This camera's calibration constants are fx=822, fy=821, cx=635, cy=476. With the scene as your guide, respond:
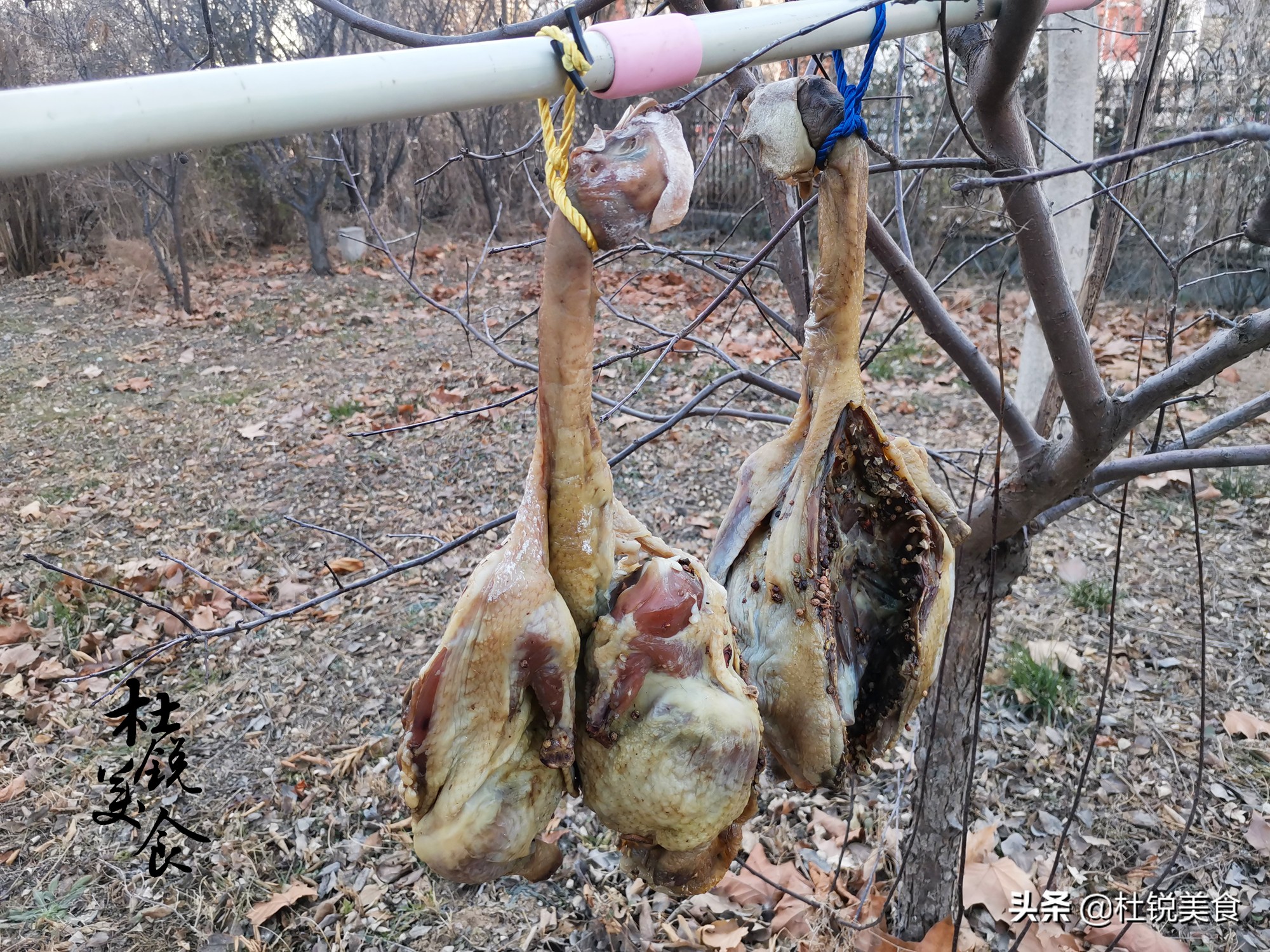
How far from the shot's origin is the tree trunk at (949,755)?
7.13ft

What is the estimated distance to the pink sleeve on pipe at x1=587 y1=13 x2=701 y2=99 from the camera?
2.78 ft

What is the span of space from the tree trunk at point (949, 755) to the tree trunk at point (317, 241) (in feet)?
33.0

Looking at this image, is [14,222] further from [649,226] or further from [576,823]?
[649,226]

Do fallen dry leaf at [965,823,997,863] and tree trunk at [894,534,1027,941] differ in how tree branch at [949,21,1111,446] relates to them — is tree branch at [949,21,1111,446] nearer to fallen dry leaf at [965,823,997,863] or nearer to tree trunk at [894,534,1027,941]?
tree trunk at [894,534,1027,941]

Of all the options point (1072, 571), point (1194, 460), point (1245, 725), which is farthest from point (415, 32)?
point (1072, 571)

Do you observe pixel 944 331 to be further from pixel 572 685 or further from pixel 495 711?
pixel 495 711

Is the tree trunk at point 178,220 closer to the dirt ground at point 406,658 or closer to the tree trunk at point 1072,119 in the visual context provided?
the dirt ground at point 406,658

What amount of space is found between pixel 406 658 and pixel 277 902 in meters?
1.40

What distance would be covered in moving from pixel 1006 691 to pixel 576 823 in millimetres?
2004

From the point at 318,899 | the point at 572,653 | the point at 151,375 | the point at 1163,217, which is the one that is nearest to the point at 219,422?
the point at 151,375

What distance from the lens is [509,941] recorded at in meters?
2.83

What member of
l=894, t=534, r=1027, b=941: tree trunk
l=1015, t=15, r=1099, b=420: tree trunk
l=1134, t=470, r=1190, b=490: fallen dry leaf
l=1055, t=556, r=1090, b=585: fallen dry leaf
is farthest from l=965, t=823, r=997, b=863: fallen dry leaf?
l=1134, t=470, r=1190, b=490: fallen dry leaf

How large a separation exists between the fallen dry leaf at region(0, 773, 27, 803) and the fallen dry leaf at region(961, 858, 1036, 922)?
3.81 metres

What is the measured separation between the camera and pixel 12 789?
3510 millimetres
